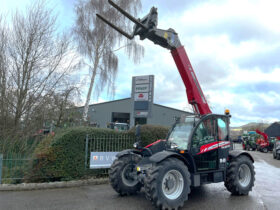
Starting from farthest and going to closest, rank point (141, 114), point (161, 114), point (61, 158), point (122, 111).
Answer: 1. point (161, 114)
2. point (122, 111)
3. point (141, 114)
4. point (61, 158)

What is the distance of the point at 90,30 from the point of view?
17.6 m

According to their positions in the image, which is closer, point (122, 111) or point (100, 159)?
point (100, 159)

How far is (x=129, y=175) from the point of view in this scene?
6.55m

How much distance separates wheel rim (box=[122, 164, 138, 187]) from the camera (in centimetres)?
647

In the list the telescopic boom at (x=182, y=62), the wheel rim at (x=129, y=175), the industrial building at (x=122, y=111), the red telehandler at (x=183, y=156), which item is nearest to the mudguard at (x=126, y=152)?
the red telehandler at (x=183, y=156)

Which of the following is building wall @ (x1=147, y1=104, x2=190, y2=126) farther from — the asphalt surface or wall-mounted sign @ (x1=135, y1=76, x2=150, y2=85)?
the asphalt surface

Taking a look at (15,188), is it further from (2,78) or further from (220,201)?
(220,201)

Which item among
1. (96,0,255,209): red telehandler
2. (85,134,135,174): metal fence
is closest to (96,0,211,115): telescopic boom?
(96,0,255,209): red telehandler

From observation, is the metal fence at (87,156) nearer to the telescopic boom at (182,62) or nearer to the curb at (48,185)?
the curb at (48,185)

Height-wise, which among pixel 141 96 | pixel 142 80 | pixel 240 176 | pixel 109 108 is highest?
pixel 109 108

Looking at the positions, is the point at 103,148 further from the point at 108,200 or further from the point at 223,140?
the point at 223,140

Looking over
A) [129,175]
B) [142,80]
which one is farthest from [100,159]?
[142,80]

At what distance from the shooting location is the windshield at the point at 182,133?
20.4 feet

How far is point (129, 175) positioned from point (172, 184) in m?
1.52
